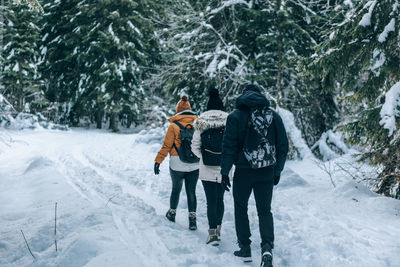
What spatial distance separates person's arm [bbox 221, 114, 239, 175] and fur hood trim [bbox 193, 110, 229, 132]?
71 centimetres

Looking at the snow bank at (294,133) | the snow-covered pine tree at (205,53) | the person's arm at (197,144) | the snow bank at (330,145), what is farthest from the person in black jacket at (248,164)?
the snow bank at (330,145)

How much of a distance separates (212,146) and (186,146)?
660mm

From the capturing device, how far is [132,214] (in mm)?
5266

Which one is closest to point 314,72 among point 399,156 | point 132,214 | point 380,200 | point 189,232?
point 399,156

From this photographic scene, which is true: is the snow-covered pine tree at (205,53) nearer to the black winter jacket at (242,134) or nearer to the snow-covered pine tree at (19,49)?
the black winter jacket at (242,134)

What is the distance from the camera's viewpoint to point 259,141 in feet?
11.8

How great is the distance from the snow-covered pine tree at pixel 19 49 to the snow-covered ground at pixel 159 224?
1588 centimetres

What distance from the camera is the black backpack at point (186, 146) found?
16.2ft

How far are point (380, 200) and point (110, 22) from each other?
67.9 ft

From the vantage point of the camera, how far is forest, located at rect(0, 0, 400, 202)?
18.0 ft

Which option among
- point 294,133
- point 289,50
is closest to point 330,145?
point 294,133

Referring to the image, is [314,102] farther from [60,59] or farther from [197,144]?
[60,59]

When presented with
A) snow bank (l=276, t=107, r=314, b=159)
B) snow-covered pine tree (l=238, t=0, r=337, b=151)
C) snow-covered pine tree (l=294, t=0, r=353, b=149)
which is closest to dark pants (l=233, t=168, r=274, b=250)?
snow bank (l=276, t=107, r=314, b=159)

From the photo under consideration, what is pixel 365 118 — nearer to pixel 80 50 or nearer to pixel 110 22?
pixel 110 22
